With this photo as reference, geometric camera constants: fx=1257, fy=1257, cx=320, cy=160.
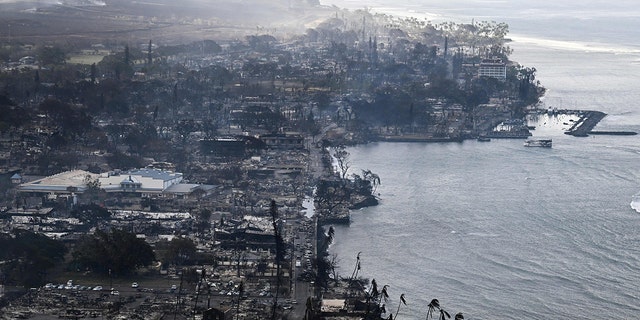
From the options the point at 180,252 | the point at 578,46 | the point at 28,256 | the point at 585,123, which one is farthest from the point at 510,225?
the point at 578,46

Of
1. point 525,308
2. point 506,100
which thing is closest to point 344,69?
point 506,100

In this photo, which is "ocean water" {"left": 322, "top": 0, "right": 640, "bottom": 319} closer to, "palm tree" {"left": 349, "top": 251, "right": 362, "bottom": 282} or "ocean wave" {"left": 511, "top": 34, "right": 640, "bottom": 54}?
"palm tree" {"left": 349, "top": 251, "right": 362, "bottom": 282}

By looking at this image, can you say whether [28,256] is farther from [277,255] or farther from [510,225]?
[510,225]

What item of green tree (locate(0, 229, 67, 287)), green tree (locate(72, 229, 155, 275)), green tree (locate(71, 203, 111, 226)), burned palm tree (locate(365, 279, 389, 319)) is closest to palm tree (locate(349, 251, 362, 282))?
burned palm tree (locate(365, 279, 389, 319))

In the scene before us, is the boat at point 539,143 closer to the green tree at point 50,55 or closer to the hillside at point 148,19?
the green tree at point 50,55

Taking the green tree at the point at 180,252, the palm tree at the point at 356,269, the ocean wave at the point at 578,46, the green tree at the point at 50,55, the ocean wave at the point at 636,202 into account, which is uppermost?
the ocean wave at the point at 578,46

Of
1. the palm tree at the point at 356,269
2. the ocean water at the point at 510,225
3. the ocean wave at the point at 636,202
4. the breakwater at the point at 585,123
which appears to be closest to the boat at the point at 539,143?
the ocean water at the point at 510,225

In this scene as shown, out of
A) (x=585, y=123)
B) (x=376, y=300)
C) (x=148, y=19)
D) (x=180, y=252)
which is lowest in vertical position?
(x=376, y=300)
